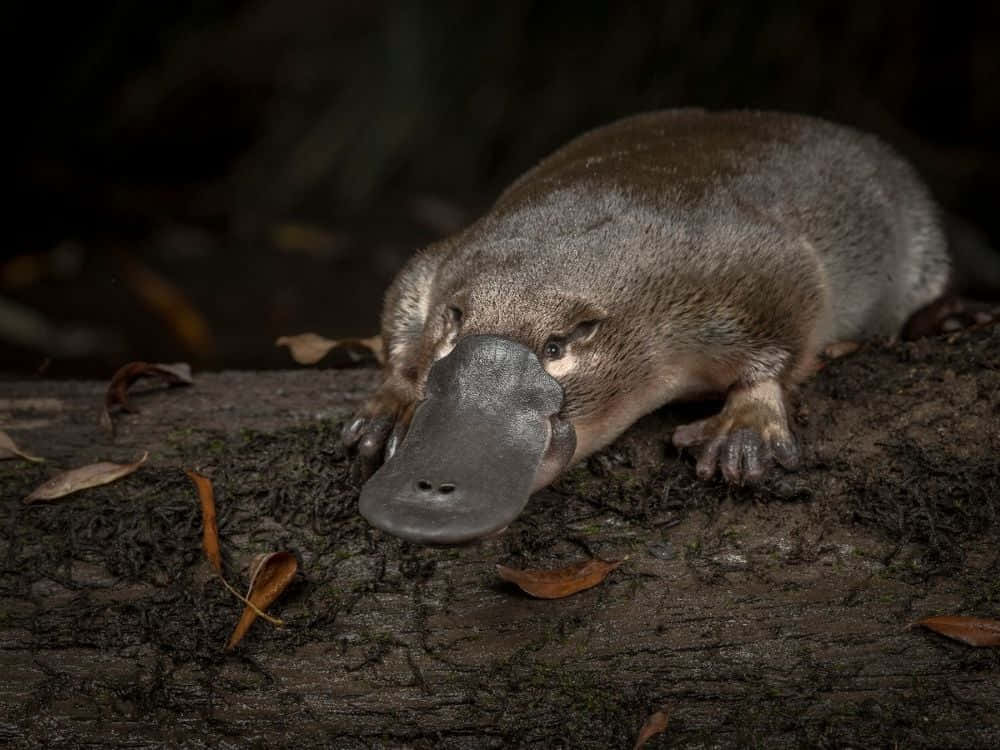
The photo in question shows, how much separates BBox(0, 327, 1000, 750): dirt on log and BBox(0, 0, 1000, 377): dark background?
268 cm

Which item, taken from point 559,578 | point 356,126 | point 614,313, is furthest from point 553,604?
point 356,126

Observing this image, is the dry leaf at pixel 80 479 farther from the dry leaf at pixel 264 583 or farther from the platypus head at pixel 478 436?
the platypus head at pixel 478 436

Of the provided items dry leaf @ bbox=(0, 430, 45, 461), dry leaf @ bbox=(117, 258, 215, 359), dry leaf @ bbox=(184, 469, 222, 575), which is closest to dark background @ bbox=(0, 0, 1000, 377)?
dry leaf @ bbox=(117, 258, 215, 359)

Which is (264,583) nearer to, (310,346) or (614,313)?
(614,313)

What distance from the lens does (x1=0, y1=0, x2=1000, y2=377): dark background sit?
5402 mm

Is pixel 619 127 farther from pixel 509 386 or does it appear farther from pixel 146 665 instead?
pixel 146 665

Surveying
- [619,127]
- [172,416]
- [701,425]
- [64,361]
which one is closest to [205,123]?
[64,361]

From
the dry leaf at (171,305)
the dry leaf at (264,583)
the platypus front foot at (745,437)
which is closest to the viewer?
the dry leaf at (264,583)

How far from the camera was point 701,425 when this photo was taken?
2.67 metres

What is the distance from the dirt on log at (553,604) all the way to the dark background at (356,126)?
2677mm

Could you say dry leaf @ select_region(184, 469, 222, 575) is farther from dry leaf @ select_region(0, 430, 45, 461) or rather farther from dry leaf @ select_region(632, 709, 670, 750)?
dry leaf @ select_region(632, 709, 670, 750)

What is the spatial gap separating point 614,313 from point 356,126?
11.4 ft

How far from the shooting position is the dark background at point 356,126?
5402 mm

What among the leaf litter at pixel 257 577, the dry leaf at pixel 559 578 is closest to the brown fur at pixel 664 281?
the dry leaf at pixel 559 578
